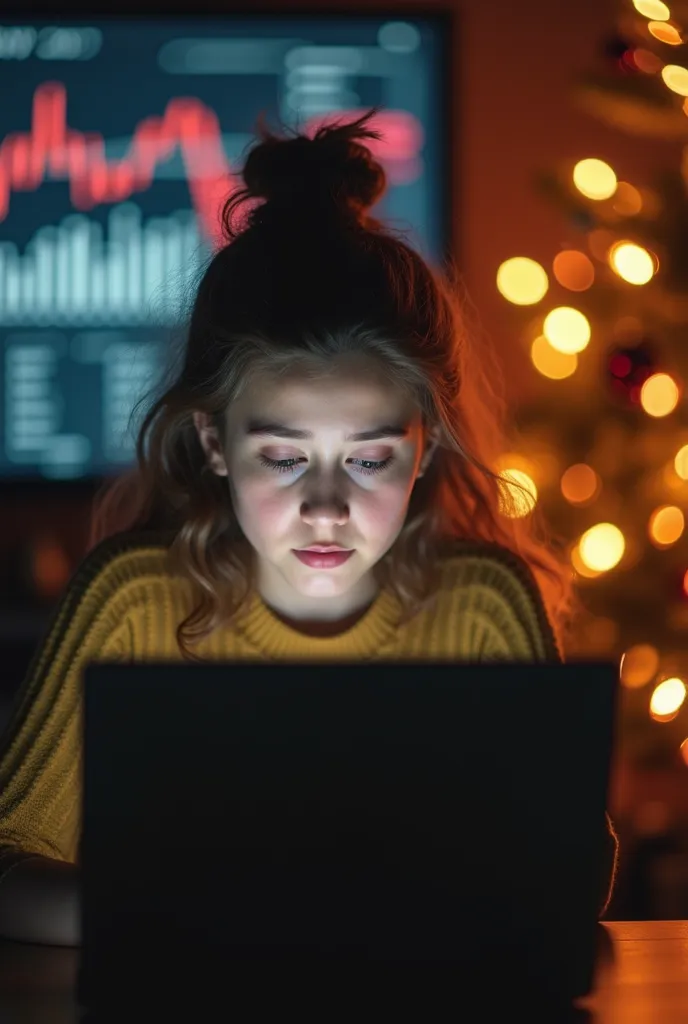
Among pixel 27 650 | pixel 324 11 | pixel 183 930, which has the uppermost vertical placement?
pixel 324 11

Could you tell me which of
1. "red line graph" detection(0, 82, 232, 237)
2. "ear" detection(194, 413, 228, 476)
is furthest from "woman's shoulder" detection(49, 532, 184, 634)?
"red line graph" detection(0, 82, 232, 237)

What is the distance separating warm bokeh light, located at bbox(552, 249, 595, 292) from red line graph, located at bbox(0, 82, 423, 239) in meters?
0.49

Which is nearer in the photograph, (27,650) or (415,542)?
(415,542)

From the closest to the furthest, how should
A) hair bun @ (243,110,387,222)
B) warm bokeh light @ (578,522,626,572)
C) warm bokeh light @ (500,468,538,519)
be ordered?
hair bun @ (243,110,387,222) < warm bokeh light @ (500,468,538,519) < warm bokeh light @ (578,522,626,572)

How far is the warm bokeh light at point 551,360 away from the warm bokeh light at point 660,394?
7.4 inches

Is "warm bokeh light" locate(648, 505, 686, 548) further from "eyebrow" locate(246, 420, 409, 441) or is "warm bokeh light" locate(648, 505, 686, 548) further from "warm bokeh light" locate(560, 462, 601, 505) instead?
"eyebrow" locate(246, 420, 409, 441)

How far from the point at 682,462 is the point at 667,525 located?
11cm

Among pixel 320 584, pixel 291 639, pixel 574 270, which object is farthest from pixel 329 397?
pixel 574 270

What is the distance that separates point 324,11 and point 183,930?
2.13 metres

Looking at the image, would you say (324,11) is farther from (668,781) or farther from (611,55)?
(668,781)

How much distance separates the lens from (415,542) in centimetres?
117

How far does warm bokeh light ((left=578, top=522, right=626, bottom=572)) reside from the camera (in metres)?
1.87

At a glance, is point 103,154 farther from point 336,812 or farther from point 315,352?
point 336,812

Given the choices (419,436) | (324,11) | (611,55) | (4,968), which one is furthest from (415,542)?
(324,11)
